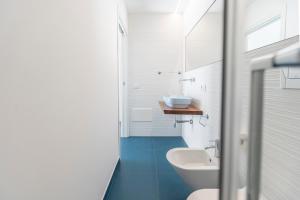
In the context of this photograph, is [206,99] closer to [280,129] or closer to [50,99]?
[280,129]

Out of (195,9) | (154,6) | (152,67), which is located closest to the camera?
(195,9)

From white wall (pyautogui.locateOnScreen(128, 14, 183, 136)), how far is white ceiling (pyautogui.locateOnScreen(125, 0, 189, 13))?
0.14 meters

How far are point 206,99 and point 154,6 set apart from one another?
2.18 metres

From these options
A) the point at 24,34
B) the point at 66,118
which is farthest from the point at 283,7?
the point at 66,118

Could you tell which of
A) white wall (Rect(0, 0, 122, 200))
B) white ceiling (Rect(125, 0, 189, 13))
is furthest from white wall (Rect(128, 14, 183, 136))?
white wall (Rect(0, 0, 122, 200))

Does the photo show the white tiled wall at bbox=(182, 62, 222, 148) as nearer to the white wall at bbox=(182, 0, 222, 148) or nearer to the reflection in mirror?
the white wall at bbox=(182, 0, 222, 148)

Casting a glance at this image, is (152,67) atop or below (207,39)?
below

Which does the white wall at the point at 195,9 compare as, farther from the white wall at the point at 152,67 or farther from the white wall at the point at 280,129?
the white wall at the point at 280,129

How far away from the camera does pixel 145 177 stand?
2533mm

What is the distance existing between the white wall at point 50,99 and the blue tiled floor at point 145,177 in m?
0.51

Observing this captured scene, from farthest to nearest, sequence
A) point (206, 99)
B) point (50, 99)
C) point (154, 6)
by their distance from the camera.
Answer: point (154, 6), point (206, 99), point (50, 99)

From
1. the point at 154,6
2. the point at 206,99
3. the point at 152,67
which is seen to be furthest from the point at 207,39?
the point at 152,67

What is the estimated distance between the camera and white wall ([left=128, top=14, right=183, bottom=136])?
→ 4.10 metres

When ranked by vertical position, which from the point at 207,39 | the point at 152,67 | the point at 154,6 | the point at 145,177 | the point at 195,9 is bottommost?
the point at 145,177
